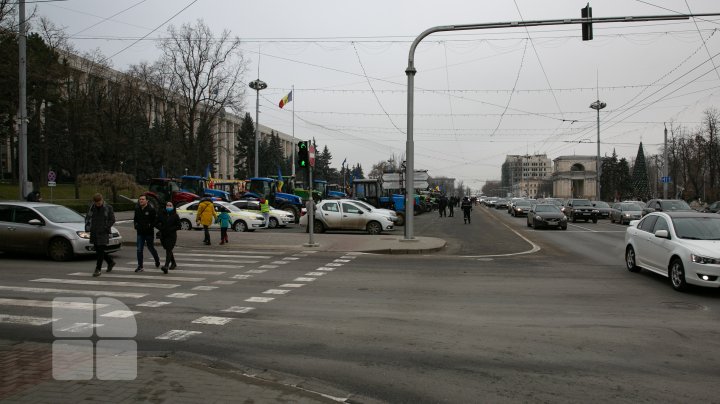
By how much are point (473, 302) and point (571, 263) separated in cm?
707

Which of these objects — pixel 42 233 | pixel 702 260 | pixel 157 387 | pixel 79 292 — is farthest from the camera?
pixel 42 233

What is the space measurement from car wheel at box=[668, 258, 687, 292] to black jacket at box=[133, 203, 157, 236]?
11287mm

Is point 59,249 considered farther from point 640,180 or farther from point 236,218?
point 640,180

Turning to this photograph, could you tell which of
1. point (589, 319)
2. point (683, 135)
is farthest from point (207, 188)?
point (683, 135)

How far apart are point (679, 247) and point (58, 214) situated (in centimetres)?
1533

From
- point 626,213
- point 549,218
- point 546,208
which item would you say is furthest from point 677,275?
point 626,213

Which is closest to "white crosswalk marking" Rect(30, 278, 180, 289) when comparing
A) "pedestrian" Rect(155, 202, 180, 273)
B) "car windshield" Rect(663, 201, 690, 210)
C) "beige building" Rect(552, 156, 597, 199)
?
"pedestrian" Rect(155, 202, 180, 273)

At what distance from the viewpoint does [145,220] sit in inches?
491

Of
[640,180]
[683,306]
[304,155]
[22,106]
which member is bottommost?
[683,306]

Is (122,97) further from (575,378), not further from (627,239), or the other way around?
(575,378)

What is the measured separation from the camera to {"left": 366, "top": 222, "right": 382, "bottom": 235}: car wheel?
24250mm

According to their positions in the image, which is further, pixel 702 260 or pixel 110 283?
pixel 110 283

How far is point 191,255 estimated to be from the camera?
52.7 feet

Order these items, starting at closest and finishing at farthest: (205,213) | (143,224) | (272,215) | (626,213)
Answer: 1. (143,224)
2. (205,213)
3. (272,215)
4. (626,213)
